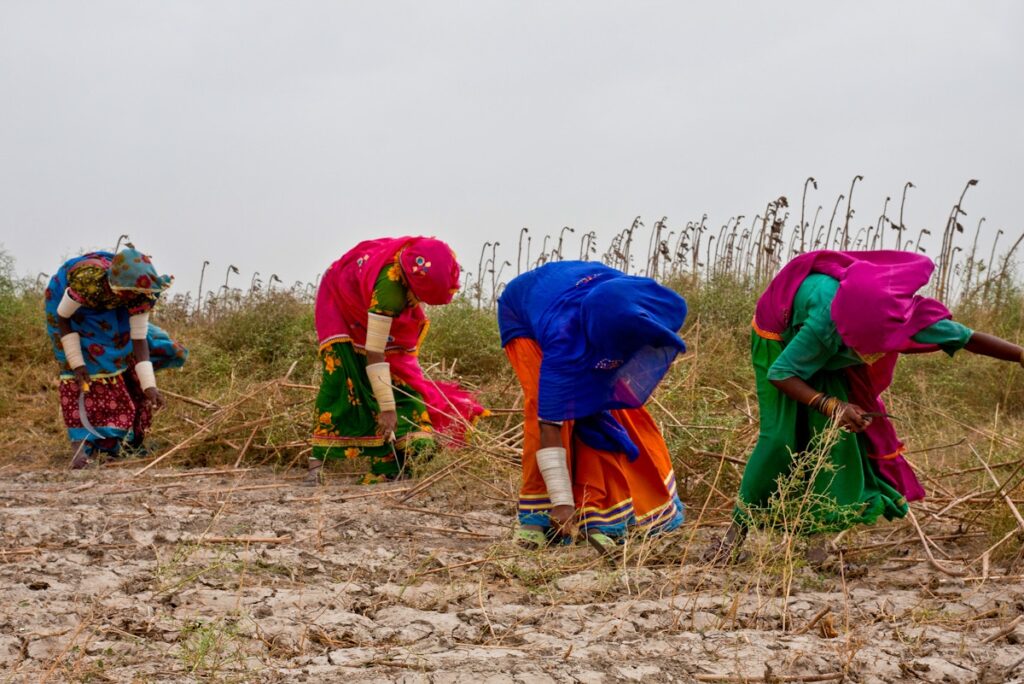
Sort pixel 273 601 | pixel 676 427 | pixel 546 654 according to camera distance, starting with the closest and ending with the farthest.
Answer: pixel 546 654, pixel 273 601, pixel 676 427

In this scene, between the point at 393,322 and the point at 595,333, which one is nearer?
the point at 595,333

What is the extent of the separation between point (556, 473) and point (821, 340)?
109 centimetres

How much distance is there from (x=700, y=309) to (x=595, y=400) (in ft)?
15.6

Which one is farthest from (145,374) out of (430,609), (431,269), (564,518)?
(430,609)

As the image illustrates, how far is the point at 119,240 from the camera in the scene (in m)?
9.59

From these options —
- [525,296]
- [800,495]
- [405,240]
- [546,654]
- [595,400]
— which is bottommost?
[546,654]

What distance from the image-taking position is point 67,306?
627cm

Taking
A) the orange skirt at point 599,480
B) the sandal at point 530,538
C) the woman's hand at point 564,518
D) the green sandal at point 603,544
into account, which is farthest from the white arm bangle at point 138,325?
the green sandal at point 603,544

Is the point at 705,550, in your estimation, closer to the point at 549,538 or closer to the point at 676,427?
the point at 549,538

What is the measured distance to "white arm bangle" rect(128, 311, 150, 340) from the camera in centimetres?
648

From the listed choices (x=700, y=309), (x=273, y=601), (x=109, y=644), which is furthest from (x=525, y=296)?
(x=700, y=309)

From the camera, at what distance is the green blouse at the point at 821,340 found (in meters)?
3.69

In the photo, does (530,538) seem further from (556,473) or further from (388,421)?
(388,421)

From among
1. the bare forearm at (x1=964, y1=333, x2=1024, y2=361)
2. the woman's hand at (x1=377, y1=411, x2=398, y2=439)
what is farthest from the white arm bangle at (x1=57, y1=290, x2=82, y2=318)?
the bare forearm at (x1=964, y1=333, x2=1024, y2=361)
